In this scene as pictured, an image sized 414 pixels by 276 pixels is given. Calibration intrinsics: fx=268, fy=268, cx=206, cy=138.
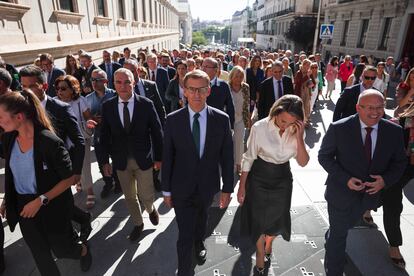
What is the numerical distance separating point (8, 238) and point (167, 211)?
2.02 metres

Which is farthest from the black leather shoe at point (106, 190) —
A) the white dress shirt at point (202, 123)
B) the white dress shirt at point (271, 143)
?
the white dress shirt at point (271, 143)

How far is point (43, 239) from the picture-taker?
2318 millimetres

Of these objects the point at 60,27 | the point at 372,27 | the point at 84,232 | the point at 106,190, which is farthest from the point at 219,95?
the point at 372,27

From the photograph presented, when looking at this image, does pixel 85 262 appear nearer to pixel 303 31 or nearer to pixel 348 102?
pixel 348 102

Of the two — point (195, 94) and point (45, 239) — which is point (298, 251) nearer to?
point (195, 94)

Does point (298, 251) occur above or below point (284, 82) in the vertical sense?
below

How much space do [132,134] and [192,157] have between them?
97 centimetres

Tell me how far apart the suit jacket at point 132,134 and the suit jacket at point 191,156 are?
70 cm

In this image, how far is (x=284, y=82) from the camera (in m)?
5.21

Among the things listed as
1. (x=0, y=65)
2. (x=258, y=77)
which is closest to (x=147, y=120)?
(x=0, y=65)

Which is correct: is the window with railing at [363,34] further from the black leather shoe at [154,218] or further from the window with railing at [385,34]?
the black leather shoe at [154,218]

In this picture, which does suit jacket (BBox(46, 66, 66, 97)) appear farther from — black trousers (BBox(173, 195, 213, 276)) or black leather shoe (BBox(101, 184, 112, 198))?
black trousers (BBox(173, 195, 213, 276))

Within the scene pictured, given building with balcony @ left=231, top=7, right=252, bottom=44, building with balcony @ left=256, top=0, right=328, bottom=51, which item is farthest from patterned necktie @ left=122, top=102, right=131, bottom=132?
building with balcony @ left=231, top=7, right=252, bottom=44

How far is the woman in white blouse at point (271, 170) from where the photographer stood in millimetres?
2340
